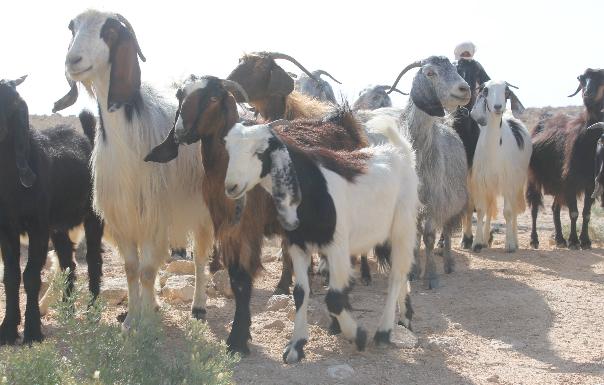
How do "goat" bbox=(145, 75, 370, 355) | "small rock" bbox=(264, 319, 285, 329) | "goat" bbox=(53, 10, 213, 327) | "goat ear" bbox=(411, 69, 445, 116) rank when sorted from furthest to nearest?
"goat ear" bbox=(411, 69, 445, 116), "small rock" bbox=(264, 319, 285, 329), "goat" bbox=(53, 10, 213, 327), "goat" bbox=(145, 75, 370, 355)

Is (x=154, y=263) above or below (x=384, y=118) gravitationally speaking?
below

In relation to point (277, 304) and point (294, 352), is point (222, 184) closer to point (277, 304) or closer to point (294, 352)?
point (294, 352)

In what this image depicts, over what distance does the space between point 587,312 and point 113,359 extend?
488 centimetres

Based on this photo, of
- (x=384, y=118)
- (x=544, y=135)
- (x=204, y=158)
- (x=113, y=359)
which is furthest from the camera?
(x=544, y=135)

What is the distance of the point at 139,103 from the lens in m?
5.51

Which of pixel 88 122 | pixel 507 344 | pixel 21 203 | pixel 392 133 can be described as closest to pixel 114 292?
pixel 21 203

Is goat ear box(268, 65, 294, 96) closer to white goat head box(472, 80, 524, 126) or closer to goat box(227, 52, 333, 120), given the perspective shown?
goat box(227, 52, 333, 120)

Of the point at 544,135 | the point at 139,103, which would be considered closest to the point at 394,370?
the point at 139,103

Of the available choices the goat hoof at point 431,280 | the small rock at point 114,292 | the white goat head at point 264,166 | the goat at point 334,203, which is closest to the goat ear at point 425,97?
the goat at point 334,203

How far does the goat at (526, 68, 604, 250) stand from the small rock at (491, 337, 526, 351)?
5732mm

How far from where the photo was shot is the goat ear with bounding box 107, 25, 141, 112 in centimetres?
524

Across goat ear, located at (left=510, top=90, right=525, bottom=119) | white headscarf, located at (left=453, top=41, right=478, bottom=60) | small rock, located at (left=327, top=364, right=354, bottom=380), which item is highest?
white headscarf, located at (left=453, top=41, right=478, bottom=60)

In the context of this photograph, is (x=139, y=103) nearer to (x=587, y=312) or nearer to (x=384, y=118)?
(x=384, y=118)

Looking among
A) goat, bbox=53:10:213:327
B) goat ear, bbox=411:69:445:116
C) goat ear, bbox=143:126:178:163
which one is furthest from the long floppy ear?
goat ear, bbox=411:69:445:116
